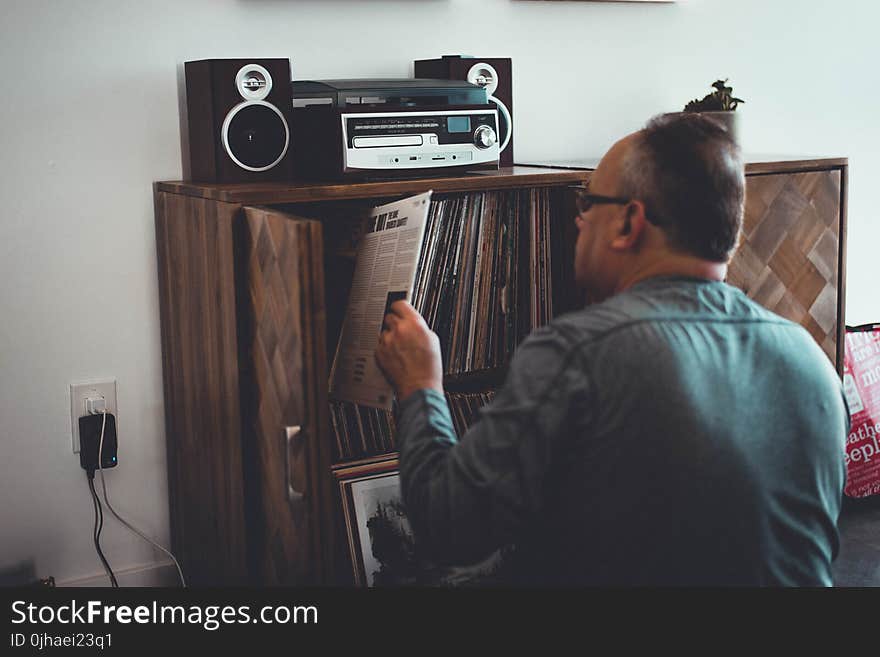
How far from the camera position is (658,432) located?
109cm

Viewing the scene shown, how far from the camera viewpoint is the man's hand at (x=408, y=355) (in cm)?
135

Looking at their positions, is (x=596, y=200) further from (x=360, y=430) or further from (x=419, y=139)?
(x=360, y=430)

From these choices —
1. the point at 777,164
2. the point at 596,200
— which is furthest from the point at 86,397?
the point at 777,164

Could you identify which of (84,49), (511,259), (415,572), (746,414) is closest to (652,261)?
(746,414)

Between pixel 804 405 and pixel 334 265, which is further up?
pixel 334 265

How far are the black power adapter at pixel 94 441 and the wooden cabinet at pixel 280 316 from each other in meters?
0.12

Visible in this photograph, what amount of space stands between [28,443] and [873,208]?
2.34 meters

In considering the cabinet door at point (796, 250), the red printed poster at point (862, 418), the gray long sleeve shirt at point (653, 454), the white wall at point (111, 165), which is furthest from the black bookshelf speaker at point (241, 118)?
the red printed poster at point (862, 418)

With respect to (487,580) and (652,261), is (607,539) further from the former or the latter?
(487,580)

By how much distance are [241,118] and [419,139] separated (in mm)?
332

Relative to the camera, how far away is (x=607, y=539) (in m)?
1.14

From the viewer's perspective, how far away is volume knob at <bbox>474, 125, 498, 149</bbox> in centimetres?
188

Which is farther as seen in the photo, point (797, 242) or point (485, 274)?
point (797, 242)

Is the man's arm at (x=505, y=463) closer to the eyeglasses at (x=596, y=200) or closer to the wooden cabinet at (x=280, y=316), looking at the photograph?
the eyeglasses at (x=596, y=200)
